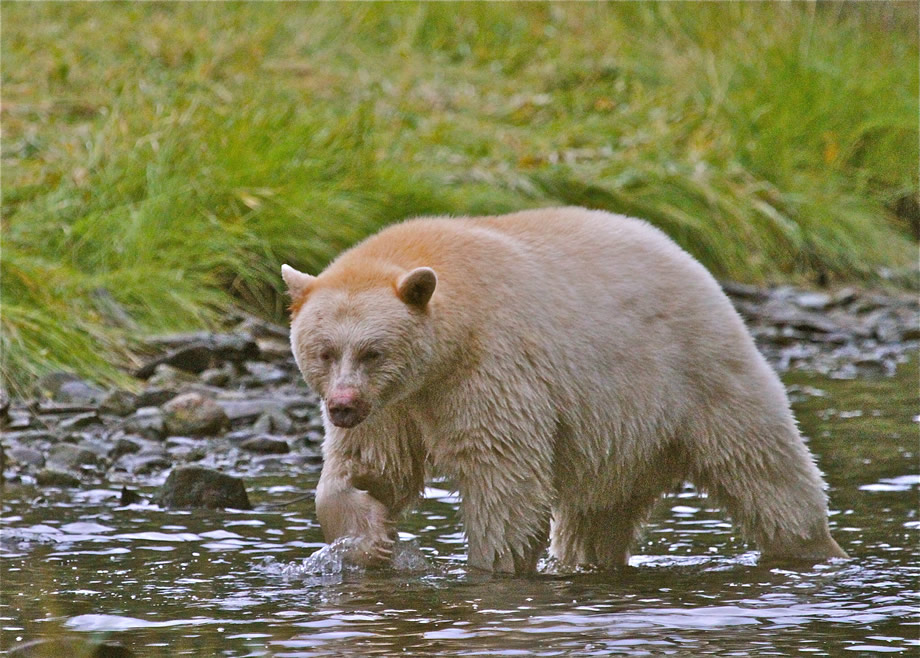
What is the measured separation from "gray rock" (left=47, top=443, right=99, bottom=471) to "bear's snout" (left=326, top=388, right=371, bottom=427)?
7.89 feet

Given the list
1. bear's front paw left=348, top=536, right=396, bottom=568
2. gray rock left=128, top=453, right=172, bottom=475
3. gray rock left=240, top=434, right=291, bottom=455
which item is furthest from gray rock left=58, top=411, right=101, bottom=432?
bear's front paw left=348, top=536, right=396, bottom=568

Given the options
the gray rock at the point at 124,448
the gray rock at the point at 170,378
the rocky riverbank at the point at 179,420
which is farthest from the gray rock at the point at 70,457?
the gray rock at the point at 170,378

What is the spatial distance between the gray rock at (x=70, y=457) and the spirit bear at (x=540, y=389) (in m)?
1.99

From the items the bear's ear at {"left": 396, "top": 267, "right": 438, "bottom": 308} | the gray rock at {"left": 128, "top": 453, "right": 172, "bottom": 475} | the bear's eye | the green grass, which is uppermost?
the green grass

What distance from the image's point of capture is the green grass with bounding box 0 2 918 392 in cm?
899

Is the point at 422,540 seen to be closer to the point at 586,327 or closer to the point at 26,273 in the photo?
the point at 586,327

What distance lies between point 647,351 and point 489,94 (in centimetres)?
966

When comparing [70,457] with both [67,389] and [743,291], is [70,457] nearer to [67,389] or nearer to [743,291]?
[67,389]

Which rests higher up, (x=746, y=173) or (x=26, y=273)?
(x=746, y=173)

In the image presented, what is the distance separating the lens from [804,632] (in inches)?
161

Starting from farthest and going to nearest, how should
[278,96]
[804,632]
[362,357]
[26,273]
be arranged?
[278,96]
[26,273]
[362,357]
[804,632]

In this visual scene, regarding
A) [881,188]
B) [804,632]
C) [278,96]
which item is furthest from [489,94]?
[804,632]

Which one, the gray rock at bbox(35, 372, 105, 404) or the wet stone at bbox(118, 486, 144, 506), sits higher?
the gray rock at bbox(35, 372, 105, 404)

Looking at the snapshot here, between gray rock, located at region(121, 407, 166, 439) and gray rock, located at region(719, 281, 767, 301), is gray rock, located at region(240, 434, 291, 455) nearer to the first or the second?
gray rock, located at region(121, 407, 166, 439)
